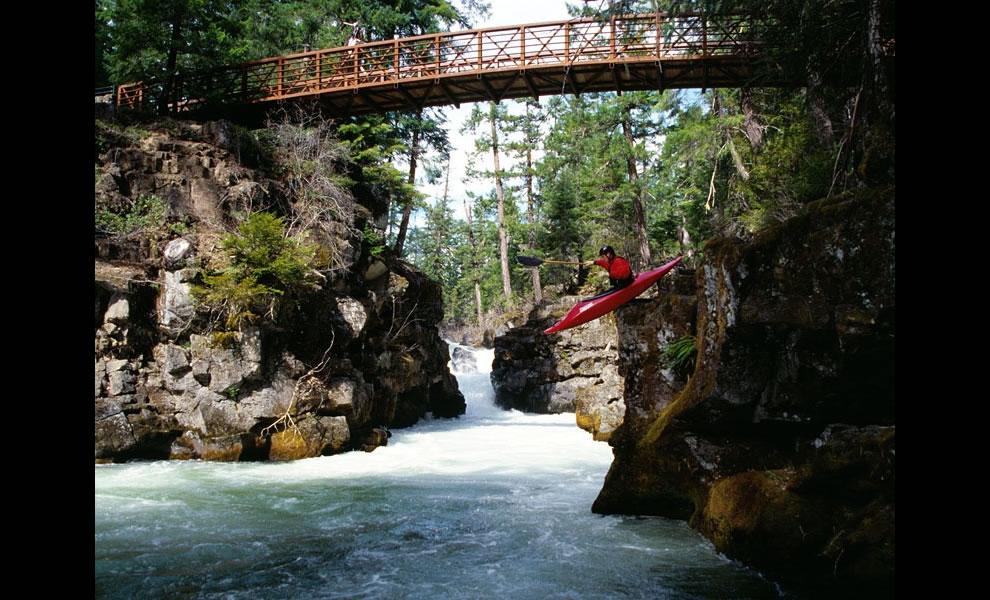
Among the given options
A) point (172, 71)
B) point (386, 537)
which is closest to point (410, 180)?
point (172, 71)

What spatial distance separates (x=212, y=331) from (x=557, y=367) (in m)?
11.4

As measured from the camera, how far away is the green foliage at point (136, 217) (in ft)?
40.1

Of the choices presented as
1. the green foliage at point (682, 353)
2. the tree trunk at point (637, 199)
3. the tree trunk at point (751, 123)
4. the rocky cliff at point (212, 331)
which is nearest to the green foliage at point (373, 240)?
the rocky cliff at point (212, 331)

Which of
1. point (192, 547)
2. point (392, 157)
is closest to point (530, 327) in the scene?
point (392, 157)

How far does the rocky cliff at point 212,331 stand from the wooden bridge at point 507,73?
183cm

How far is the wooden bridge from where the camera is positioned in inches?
495

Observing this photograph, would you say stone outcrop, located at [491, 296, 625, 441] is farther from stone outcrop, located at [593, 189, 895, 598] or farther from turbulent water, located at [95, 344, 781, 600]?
stone outcrop, located at [593, 189, 895, 598]

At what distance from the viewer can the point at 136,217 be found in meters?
12.6

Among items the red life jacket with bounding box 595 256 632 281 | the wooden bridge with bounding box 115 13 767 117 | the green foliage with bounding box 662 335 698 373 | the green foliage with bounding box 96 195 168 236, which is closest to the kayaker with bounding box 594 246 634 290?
the red life jacket with bounding box 595 256 632 281

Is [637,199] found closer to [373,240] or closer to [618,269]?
[373,240]

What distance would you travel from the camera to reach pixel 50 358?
3.88 feet

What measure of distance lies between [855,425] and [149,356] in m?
11.3

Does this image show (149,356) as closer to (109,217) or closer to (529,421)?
(109,217)

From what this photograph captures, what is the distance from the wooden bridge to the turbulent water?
8.19 metres
